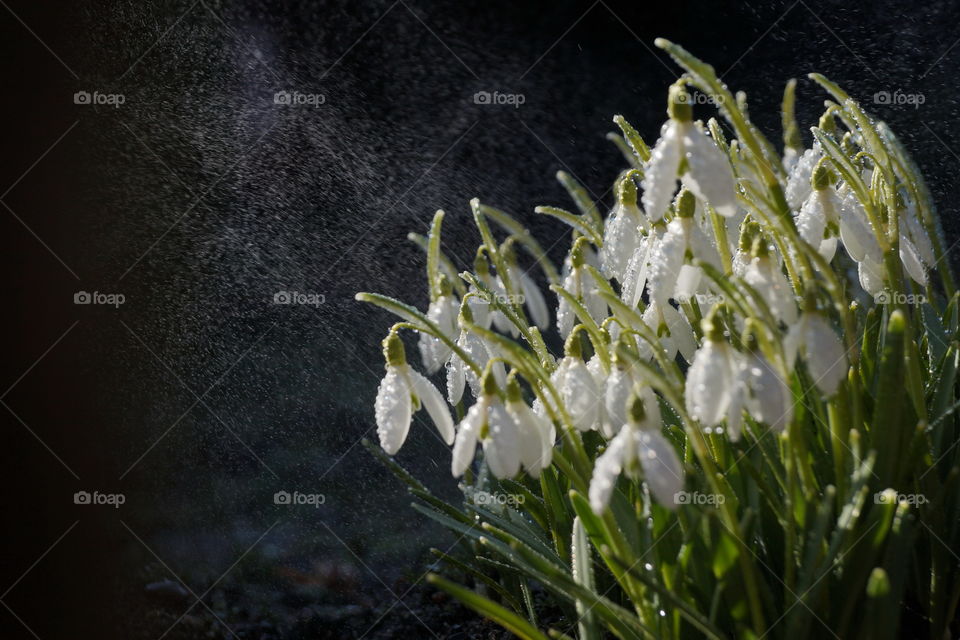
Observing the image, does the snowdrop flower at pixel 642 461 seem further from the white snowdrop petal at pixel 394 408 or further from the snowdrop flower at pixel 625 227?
the snowdrop flower at pixel 625 227

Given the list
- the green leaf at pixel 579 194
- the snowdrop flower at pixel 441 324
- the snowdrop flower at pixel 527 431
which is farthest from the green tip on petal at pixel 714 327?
the green leaf at pixel 579 194

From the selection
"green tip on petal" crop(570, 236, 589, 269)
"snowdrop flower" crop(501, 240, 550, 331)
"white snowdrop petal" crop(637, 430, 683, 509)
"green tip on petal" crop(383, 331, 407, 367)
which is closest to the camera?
"white snowdrop petal" crop(637, 430, 683, 509)

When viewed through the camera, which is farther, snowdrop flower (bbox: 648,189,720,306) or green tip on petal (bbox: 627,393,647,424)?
snowdrop flower (bbox: 648,189,720,306)

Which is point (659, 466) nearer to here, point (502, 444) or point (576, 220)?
point (502, 444)

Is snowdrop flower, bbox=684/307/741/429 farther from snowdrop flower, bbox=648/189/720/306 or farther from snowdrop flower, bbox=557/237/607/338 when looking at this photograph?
snowdrop flower, bbox=557/237/607/338

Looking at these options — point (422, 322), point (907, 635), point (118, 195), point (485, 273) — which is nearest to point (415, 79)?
point (118, 195)

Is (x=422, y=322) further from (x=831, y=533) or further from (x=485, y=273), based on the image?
(x=831, y=533)

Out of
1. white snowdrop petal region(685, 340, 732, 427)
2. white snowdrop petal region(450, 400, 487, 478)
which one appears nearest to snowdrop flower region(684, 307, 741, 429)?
white snowdrop petal region(685, 340, 732, 427)
